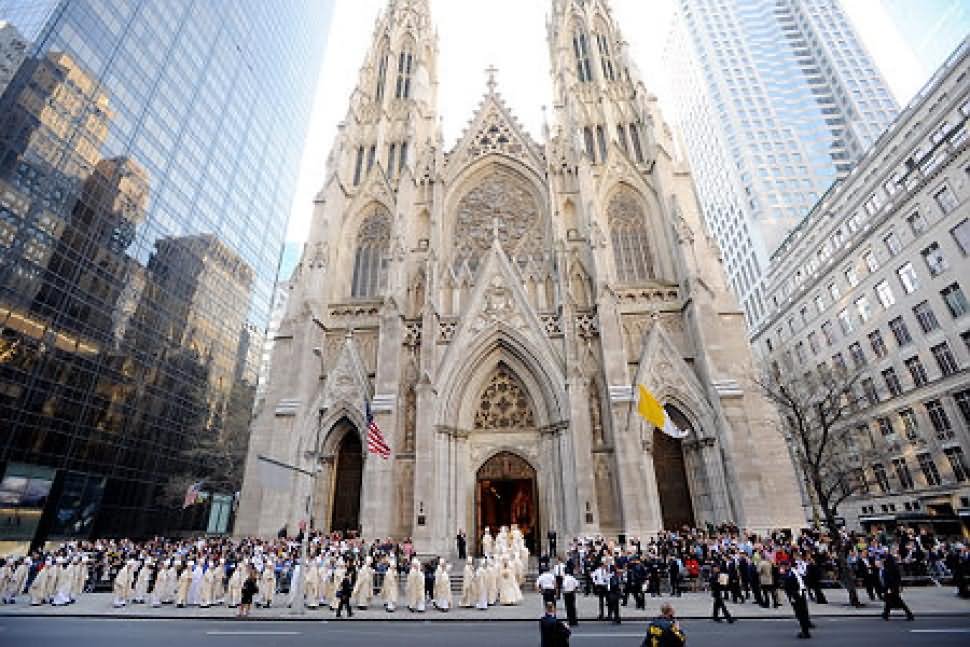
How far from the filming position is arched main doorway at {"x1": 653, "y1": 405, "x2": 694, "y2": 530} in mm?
19359

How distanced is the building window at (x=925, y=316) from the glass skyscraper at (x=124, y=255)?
44481 mm

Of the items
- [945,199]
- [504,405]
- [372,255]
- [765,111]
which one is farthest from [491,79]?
[765,111]

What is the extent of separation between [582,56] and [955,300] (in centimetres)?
2549

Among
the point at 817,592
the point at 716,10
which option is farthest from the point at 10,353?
the point at 716,10

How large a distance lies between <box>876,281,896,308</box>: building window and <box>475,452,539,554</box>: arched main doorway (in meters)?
26.4

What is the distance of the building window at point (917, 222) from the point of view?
27.5m

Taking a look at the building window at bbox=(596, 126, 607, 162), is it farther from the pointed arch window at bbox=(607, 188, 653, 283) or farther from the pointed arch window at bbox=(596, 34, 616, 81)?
the pointed arch window at bbox=(596, 34, 616, 81)

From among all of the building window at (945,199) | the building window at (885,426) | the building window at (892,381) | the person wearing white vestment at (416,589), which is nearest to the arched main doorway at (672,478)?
the person wearing white vestment at (416,589)

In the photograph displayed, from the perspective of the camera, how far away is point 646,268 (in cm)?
2394

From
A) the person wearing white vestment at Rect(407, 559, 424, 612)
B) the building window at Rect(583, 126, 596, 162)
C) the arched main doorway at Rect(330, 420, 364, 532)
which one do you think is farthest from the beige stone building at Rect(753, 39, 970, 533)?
the arched main doorway at Rect(330, 420, 364, 532)

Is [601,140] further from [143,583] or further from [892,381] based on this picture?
[143,583]

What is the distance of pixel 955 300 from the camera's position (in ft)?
82.6

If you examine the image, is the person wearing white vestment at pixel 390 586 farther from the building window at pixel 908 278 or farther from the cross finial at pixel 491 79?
the building window at pixel 908 278

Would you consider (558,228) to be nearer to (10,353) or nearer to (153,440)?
(10,353)
